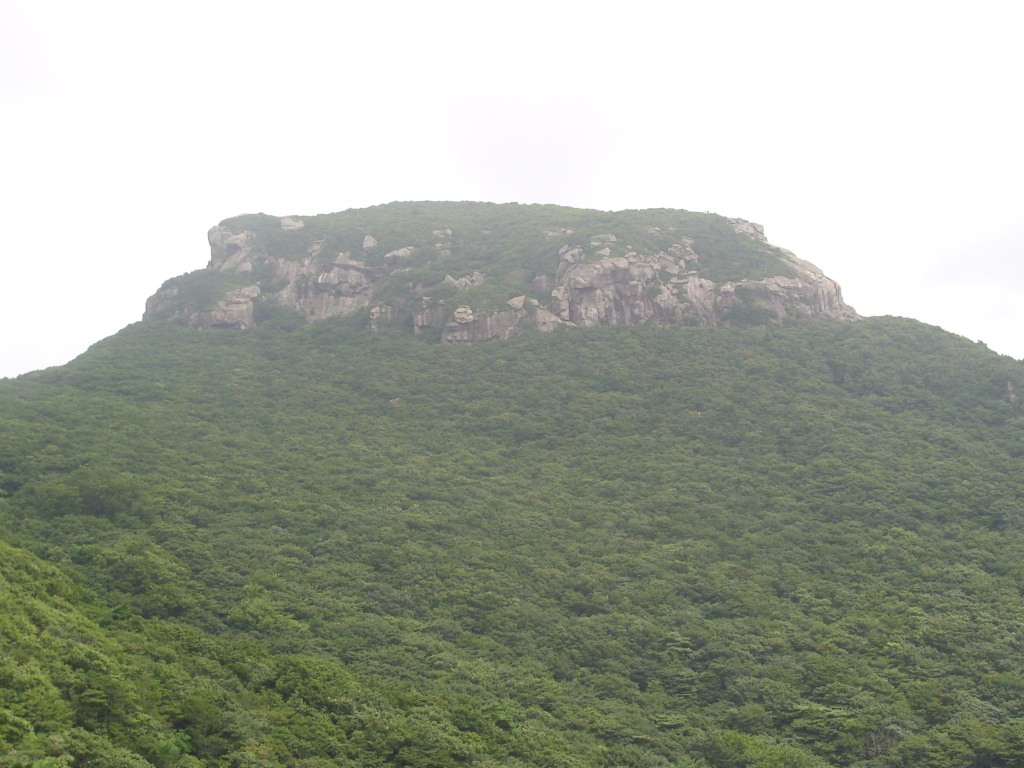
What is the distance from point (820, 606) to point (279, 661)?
3164 cm

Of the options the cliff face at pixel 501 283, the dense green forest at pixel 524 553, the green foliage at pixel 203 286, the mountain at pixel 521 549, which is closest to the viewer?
the dense green forest at pixel 524 553

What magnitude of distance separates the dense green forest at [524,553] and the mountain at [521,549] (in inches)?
8.9

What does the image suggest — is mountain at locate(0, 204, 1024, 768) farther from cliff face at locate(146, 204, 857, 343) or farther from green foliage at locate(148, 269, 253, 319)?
green foliage at locate(148, 269, 253, 319)

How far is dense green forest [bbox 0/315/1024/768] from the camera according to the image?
3747 cm

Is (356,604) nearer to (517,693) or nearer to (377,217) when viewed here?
(517,693)

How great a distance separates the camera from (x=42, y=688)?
29.9 meters

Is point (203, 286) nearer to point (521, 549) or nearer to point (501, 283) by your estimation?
point (501, 283)

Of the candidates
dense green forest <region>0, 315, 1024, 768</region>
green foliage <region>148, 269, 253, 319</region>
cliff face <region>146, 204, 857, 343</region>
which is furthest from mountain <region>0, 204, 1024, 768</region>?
green foliage <region>148, 269, 253, 319</region>

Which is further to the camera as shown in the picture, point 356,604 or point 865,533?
point 865,533

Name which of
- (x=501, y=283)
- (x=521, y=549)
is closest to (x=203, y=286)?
(x=501, y=283)

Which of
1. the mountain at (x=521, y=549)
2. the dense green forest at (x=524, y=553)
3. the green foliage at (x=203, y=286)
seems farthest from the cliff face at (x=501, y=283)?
the dense green forest at (x=524, y=553)

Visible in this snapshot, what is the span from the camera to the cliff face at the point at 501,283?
303 feet

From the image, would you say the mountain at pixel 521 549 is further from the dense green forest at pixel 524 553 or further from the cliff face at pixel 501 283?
the cliff face at pixel 501 283

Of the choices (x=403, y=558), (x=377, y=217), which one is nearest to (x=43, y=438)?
(x=403, y=558)
